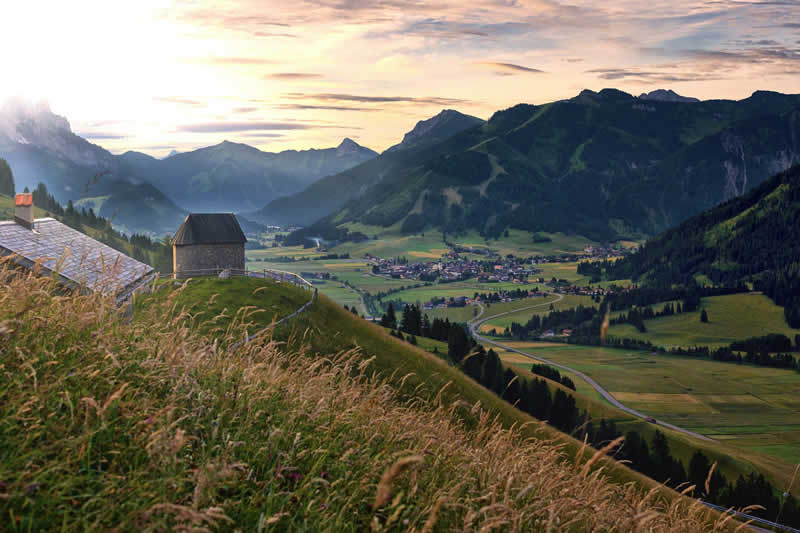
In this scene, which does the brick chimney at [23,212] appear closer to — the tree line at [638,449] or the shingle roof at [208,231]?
the shingle roof at [208,231]

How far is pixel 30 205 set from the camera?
41.1 m

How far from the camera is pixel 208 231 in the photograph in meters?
76.9

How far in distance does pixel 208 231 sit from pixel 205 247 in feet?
8.45

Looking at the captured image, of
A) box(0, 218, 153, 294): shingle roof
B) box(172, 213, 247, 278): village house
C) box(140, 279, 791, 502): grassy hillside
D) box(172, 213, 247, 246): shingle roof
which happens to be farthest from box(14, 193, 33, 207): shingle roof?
box(172, 213, 247, 246): shingle roof

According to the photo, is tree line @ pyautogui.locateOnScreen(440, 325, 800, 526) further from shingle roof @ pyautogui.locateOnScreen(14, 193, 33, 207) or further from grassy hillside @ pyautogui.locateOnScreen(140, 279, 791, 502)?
shingle roof @ pyautogui.locateOnScreen(14, 193, 33, 207)

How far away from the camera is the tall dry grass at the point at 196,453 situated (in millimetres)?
5027

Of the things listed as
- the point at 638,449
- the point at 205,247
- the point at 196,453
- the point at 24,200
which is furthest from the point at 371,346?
the point at 638,449

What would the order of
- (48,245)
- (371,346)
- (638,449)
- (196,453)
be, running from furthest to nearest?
(638,449)
(371,346)
(48,245)
(196,453)

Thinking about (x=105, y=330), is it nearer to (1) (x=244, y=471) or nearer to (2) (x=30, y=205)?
(1) (x=244, y=471)

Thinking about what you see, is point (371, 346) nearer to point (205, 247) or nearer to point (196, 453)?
point (205, 247)

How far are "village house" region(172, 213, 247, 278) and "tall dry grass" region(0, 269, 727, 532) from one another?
69077mm

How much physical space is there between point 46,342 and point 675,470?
348 feet

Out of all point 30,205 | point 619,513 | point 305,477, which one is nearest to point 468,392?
point 30,205

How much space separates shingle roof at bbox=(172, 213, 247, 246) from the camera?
75.2 meters
